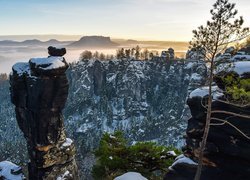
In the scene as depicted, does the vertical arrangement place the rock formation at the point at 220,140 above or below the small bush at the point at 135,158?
above

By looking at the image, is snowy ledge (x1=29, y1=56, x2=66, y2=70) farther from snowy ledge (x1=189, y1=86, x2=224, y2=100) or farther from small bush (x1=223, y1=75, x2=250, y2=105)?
small bush (x1=223, y1=75, x2=250, y2=105)

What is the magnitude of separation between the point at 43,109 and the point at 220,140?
63.8 ft

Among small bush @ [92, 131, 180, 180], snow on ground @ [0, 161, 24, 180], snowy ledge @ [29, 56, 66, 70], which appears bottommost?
snow on ground @ [0, 161, 24, 180]

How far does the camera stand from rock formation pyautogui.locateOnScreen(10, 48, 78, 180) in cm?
3584

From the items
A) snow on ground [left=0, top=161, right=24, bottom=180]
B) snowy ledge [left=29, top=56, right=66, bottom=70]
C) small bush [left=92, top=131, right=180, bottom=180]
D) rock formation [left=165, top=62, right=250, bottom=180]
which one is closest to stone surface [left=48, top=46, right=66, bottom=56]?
snowy ledge [left=29, top=56, right=66, bottom=70]

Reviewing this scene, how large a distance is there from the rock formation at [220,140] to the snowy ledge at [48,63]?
15359 millimetres

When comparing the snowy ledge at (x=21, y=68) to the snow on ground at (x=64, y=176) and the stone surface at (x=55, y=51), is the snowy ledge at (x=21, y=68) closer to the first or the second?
the stone surface at (x=55, y=51)

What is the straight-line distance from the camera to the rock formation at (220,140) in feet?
79.7

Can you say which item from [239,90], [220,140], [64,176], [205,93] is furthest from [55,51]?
[239,90]

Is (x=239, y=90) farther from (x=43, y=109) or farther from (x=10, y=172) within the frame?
(x=10, y=172)

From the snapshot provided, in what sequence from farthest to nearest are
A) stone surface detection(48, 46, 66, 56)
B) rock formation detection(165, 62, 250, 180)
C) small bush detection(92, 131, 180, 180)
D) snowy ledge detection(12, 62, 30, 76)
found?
stone surface detection(48, 46, 66, 56)
snowy ledge detection(12, 62, 30, 76)
small bush detection(92, 131, 180, 180)
rock formation detection(165, 62, 250, 180)

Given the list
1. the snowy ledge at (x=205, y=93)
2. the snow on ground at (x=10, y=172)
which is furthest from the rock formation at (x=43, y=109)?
the snowy ledge at (x=205, y=93)

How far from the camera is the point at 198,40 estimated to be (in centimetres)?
2148

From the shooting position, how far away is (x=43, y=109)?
36.5 m
